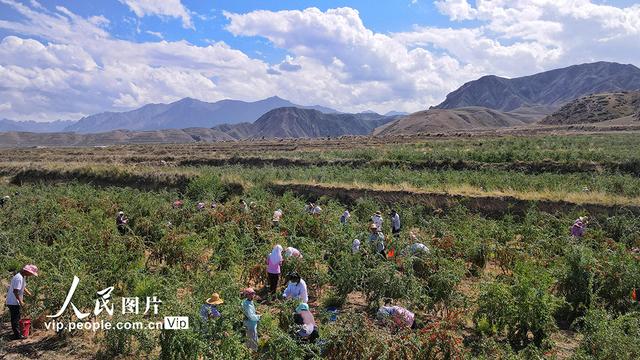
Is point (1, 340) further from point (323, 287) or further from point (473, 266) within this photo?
point (473, 266)

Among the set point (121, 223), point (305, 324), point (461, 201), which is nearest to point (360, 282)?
point (305, 324)

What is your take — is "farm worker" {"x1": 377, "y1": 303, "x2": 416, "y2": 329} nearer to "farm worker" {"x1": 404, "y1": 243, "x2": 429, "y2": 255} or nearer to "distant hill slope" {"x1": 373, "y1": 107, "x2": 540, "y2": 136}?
"farm worker" {"x1": 404, "y1": 243, "x2": 429, "y2": 255}

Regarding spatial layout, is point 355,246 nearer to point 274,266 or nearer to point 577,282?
point 274,266

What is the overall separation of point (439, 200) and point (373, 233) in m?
9.86

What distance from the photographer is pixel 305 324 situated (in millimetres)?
7652

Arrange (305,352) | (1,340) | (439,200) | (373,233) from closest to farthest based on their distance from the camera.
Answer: (305,352) < (1,340) < (373,233) < (439,200)

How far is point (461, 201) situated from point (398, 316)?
13.8m

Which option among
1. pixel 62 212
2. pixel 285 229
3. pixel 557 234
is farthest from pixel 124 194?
pixel 557 234

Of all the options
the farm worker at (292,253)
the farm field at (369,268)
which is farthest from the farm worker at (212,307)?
the farm worker at (292,253)

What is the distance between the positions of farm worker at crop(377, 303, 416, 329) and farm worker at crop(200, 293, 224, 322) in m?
2.98

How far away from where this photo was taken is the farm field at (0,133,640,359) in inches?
281

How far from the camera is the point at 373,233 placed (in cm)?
1262

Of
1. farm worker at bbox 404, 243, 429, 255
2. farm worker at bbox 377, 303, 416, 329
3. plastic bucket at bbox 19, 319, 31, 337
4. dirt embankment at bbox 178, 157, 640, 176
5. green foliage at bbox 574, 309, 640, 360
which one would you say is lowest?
plastic bucket at bbox 19, 319, 31, 337

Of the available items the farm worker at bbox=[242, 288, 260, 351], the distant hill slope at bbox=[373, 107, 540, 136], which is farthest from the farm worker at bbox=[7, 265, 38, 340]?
the distant hill slope at bbox=[373, 107, 540, 136]
